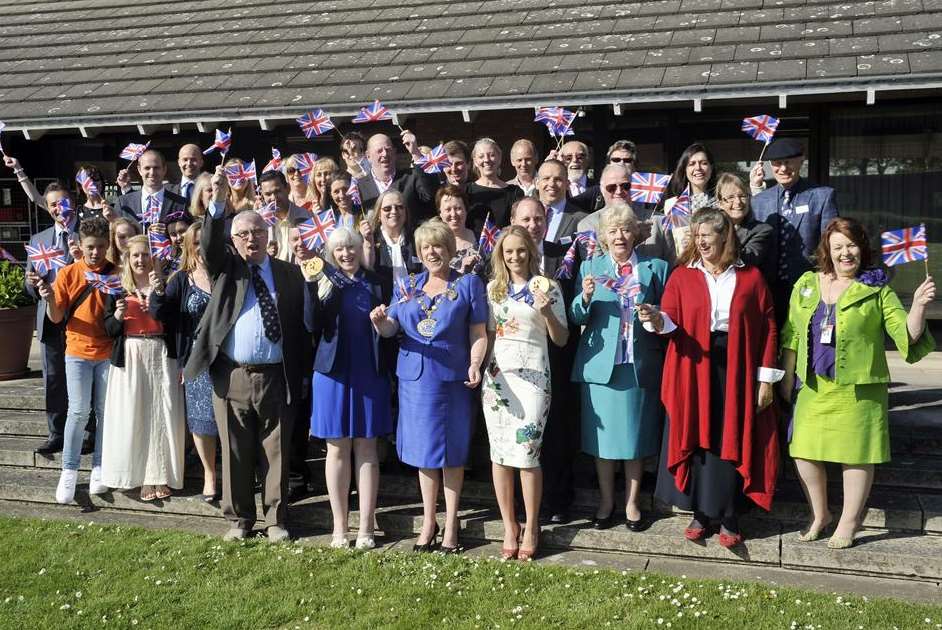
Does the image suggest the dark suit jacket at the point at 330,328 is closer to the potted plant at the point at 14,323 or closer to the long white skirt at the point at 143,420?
the long white skirt at the point at 143,420

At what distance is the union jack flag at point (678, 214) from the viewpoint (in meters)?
5.58

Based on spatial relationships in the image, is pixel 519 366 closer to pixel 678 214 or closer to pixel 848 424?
pixel 678 214

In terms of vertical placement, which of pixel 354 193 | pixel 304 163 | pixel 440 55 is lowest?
pixel 354 193

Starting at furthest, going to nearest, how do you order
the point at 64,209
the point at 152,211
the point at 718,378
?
the point at 64,209
the point at 152,211
the point at 718,378

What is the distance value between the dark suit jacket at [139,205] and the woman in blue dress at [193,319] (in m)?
1.52

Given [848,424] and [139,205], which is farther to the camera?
[139,205]

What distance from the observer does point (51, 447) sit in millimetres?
7023

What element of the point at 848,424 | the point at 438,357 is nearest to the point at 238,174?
the point at 438,357

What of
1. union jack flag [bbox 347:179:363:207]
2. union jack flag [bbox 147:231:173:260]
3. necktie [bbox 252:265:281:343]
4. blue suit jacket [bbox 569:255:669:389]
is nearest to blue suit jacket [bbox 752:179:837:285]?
blue suit jacket [bbox 569:255:669:389]

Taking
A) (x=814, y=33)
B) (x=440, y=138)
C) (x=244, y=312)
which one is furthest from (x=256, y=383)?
(x=814, y=33)

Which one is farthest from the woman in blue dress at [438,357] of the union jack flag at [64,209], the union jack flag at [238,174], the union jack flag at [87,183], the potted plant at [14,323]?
the potted plant at [14,323]

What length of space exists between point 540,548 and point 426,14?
7982mm

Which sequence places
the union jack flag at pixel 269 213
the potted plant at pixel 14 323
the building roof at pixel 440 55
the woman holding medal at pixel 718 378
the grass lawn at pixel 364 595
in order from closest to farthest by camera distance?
the grass lawn at pixel 364 595, the woman holding medal at pixel 718 378, the union jack flag at pixel 269 213, the building roof at pixel 440 55, the potted plant at pixel 14 323

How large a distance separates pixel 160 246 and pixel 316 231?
1.27 metres
